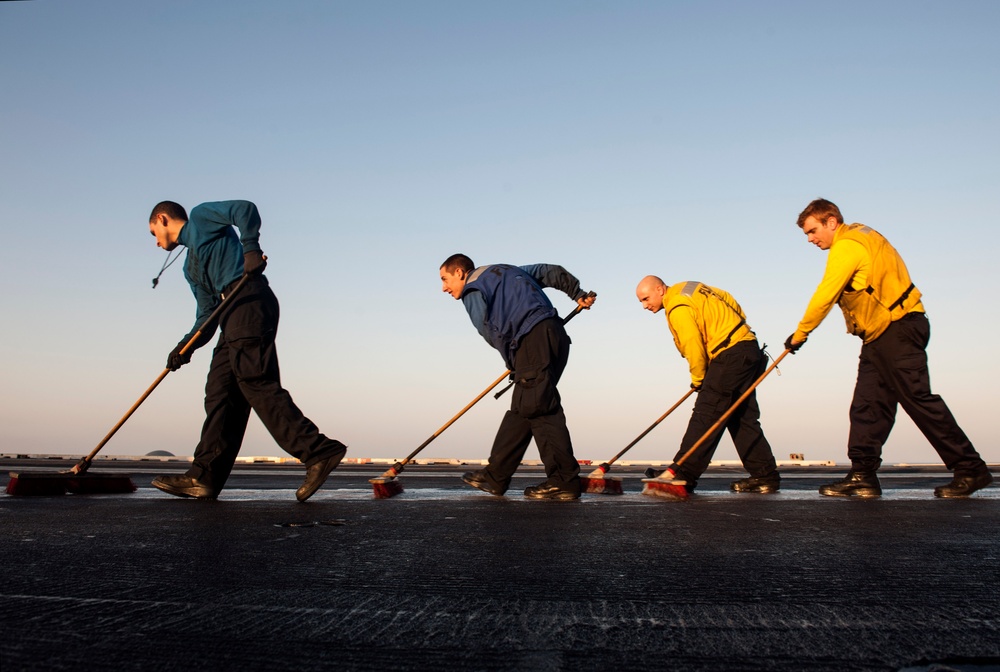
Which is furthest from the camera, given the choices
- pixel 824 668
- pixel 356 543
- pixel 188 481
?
pixel 188 481

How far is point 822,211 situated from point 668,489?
2.37 m

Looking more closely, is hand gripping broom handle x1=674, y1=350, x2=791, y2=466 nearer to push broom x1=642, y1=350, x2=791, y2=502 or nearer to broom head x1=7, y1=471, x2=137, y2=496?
push broom x1=642, y1=350, x2=791, y2=502

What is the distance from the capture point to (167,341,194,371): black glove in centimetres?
623

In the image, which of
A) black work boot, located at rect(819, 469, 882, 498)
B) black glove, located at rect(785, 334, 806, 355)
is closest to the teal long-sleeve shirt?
black glove, located at rect(785, 334, 806, 355)

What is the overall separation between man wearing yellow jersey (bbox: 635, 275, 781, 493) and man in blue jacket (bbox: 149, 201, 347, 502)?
2978 millimetres

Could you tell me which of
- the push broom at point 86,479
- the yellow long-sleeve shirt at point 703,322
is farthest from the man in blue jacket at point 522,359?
the push broom at point 86,479

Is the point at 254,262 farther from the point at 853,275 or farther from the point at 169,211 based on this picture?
the point at 853,275

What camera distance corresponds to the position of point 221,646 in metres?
1.67

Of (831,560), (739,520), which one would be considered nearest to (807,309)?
(739,520)

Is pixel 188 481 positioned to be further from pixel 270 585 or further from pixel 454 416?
pixel 270 585

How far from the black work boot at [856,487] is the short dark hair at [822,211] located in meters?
1.86

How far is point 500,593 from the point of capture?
2.26 m

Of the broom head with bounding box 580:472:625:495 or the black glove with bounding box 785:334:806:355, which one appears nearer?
the black glove with bounding box 785:334:806:355

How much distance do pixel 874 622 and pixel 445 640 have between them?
0.91 m
